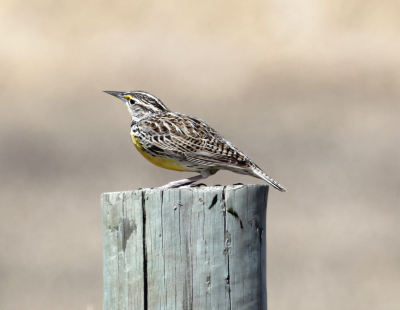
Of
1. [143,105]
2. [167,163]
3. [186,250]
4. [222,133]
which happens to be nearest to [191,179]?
[167,163]

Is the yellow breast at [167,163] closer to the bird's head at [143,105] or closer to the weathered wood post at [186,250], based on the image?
the bird's head at [143,105]

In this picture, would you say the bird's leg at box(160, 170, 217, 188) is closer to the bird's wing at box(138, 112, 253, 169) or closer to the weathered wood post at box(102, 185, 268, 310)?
the bird's wing at box(138, 112, 253, 169)

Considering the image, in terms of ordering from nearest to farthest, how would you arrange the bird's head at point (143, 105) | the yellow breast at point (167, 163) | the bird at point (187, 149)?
the bird at point (187, 149) → the yellow breast at point (167, 163) → the bird's head at point (143, 105)

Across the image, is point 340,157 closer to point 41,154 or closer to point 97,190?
point 97,190

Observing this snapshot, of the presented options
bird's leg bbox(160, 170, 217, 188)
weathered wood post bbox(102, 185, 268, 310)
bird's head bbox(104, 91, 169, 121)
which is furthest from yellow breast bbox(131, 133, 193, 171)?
weathered wood post bbox(102, 185, 268, 310)

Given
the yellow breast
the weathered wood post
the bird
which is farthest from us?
the yellow breast

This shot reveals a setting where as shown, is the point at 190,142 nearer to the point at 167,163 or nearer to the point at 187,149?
the point at 187,149

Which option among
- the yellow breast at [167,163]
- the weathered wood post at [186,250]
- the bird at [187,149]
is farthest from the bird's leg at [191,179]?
the weathered wood post at [186,250]

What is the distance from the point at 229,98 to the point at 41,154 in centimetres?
549

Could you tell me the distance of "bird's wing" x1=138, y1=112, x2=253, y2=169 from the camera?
5.63 meters

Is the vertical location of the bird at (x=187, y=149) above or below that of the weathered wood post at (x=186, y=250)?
above

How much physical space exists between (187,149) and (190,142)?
0.10 m

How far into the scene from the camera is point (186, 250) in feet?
12.4

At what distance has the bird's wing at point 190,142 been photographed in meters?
5.63
